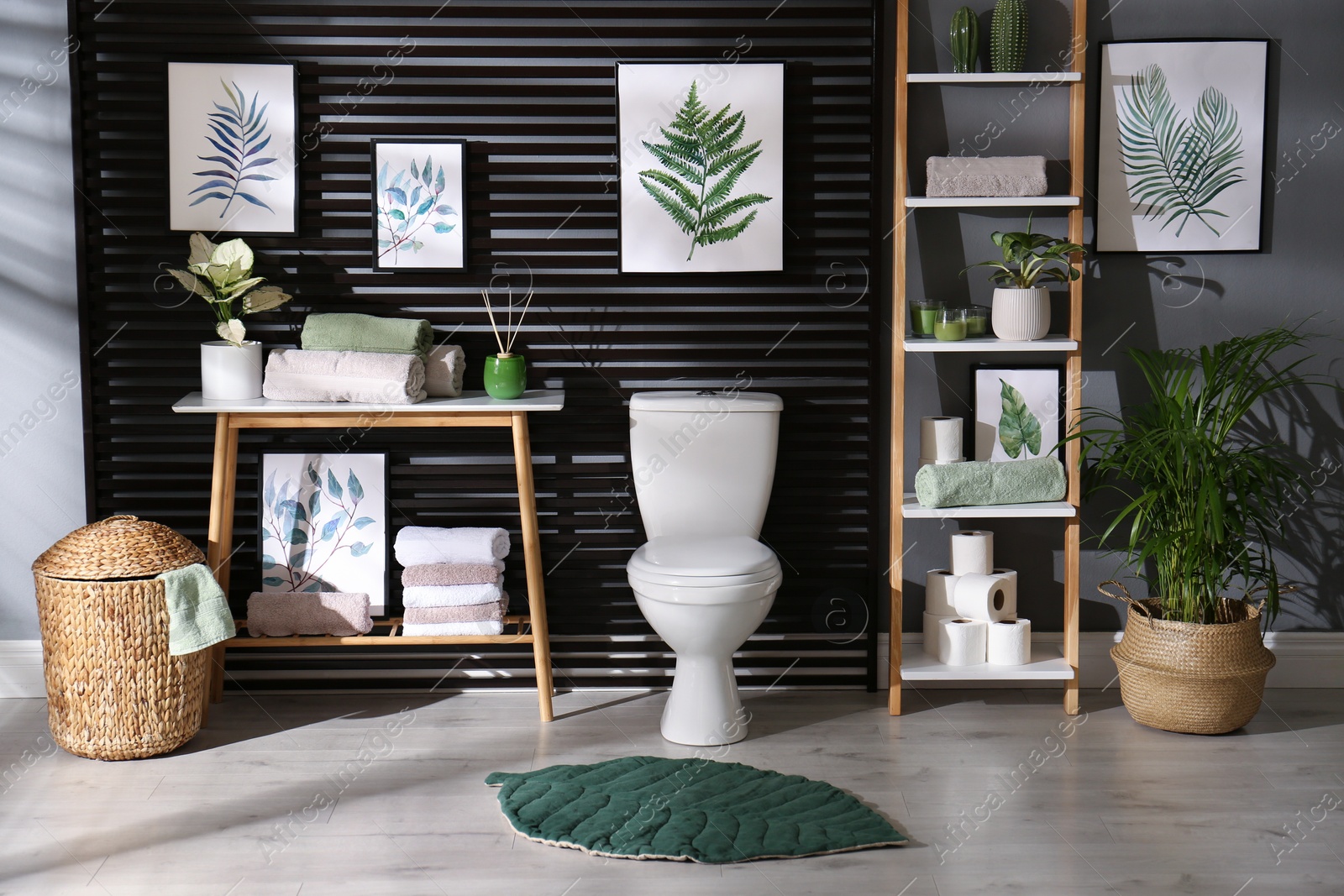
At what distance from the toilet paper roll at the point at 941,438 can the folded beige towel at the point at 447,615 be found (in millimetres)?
1215

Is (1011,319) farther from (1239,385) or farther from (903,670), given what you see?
(903,670)

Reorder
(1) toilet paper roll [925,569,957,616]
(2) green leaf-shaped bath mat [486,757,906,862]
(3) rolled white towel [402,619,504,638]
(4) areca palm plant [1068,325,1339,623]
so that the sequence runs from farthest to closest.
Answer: (1) toilet paper roll [925,569,957,616]
(3) rolled white towel [402,619,504,638]
(4) areca palm plant [1068,325,1339,623]
(2) green leaf-shaped bath mat [486,757,906,862]

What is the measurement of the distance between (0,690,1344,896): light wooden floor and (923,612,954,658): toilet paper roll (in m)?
0.16

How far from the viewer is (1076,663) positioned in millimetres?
3123

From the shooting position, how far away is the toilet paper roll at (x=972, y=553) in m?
3.13

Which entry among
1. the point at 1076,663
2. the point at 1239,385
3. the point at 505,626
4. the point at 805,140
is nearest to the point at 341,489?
the point at 505,626

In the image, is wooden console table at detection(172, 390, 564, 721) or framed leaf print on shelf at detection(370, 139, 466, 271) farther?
framed leaf print on shelf at detection(370, 139, 466, 271)

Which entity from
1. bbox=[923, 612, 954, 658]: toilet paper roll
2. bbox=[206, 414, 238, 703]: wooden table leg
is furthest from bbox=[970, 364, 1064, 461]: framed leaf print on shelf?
bbox=[206, 414, 238, 703]: wooden table leg

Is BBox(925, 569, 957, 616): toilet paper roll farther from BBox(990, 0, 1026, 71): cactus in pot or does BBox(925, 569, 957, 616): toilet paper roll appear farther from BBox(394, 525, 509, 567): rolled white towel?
BBox(990, 0, 1026, 71): cactus in pot

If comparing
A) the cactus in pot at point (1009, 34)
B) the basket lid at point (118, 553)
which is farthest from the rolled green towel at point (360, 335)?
the cactus in pot at point (1009, 34)

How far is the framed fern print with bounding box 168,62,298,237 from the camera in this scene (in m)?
3.06

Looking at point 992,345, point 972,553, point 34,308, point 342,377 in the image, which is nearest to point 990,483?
point 972,553

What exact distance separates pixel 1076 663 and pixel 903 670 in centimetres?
47

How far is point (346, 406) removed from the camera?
291cm
